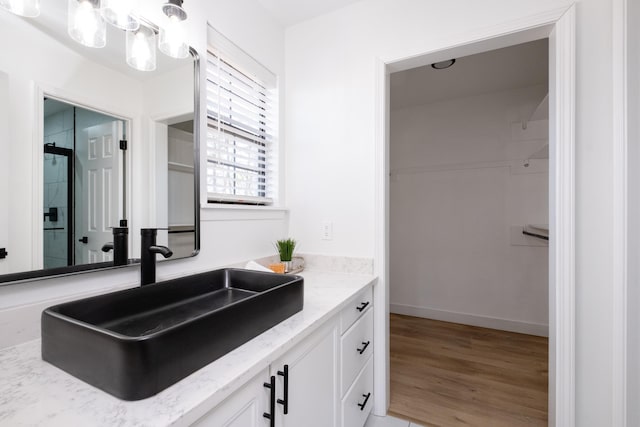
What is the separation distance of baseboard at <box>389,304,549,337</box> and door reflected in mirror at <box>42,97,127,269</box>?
10.1 feet

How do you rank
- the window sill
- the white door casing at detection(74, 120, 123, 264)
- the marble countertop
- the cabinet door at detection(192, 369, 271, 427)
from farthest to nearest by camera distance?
the window sill < the white door casing at detection(74, 120, 123, 264) < the cabinet door at detection(192, 369, 271, 427) < the marble countertop

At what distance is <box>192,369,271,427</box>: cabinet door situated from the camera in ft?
2.11

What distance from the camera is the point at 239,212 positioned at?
5.33 ft

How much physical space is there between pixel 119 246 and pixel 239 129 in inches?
35.9

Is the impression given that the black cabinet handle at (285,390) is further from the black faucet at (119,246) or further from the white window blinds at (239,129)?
the white window blinds at (239,129)

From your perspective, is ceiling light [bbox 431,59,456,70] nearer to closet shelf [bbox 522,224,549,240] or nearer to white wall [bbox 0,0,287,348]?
white wall [bbox 0,0,287,348]

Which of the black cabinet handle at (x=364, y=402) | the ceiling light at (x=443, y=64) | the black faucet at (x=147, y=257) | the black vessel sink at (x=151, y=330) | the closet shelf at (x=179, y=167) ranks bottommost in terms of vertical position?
the black cabinet handle at (x=364, y=402)

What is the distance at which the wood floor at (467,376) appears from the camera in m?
1.72

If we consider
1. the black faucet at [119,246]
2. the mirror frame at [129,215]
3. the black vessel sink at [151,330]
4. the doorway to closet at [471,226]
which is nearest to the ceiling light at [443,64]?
the doorway to closet at [471,226]

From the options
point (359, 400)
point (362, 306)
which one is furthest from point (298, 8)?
point (359, 400)

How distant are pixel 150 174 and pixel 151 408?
88cm

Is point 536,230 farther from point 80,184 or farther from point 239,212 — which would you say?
point 80,184

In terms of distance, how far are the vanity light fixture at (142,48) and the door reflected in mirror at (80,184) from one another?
25cm

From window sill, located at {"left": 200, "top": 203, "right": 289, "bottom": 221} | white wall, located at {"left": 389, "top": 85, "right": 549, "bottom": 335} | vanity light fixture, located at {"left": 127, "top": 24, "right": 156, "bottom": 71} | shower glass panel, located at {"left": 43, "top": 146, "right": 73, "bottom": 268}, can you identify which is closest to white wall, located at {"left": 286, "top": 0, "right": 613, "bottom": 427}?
window sill, located at {"left": 200, "top": 203, "right": 289, "bottom": 221}
